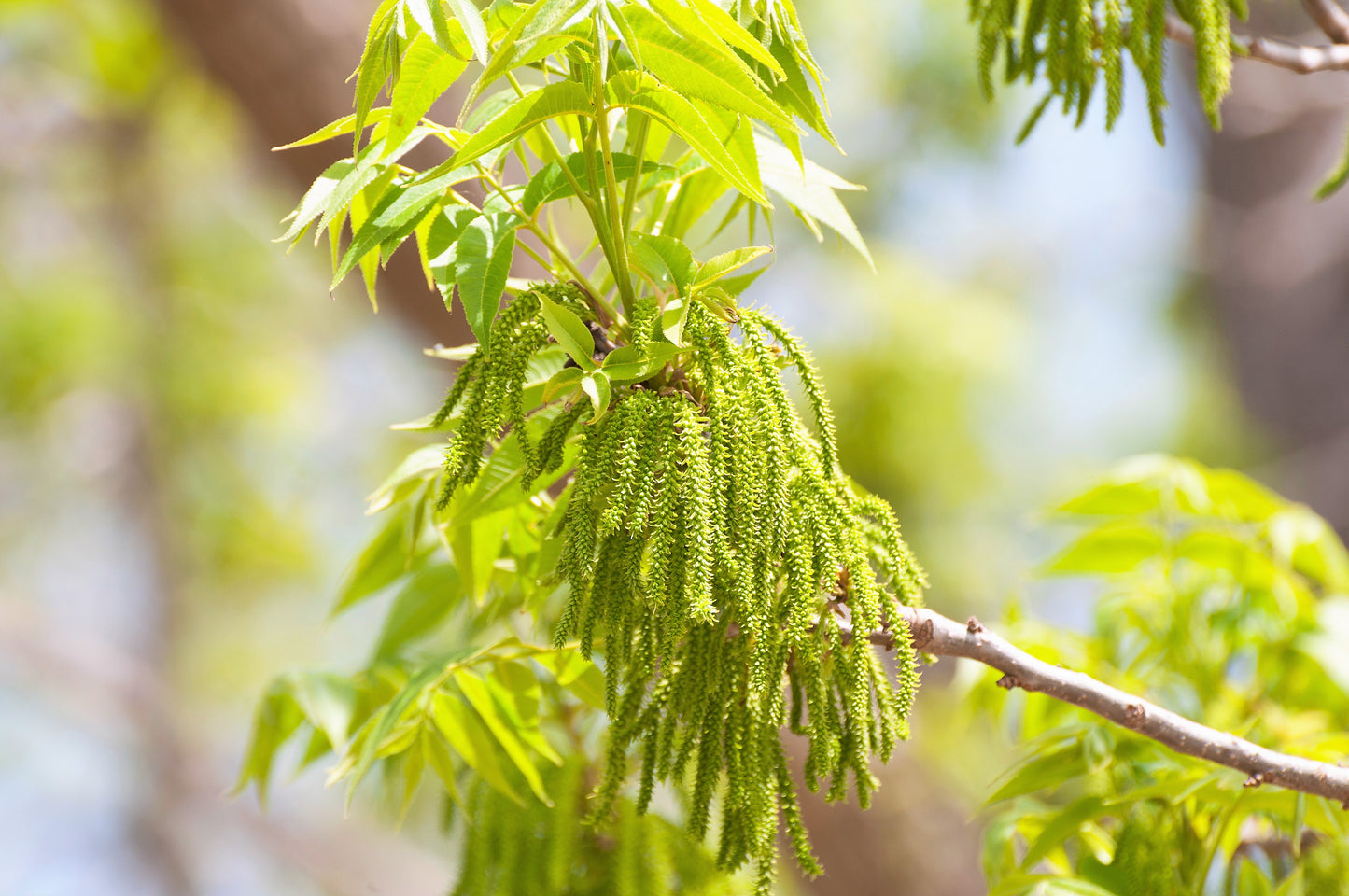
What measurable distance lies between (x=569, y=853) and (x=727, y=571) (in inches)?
17.0

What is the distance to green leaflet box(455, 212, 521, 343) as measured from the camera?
55 centimetres

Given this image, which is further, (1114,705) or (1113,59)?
(1113,59)

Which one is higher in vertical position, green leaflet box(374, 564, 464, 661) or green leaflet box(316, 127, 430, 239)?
green leaflet box(316, 127, 430, 239)

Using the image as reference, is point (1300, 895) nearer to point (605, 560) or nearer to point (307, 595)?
point (605, 560)

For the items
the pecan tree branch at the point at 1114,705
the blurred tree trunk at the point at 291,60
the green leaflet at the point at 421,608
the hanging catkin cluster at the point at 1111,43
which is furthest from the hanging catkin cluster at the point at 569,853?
the blurred tree trunk at the point at 291,60

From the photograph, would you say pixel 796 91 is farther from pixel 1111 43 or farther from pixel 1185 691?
pixel 1185 691

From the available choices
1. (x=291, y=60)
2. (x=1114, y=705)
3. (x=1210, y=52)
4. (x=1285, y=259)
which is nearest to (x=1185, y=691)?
(x=1114, y=705)

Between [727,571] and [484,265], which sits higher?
[484,265]

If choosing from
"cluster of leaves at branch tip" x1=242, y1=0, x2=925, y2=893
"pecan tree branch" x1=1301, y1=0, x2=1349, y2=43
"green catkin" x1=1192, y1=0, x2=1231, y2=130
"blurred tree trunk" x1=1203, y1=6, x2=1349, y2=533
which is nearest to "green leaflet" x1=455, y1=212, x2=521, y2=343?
"cluster of leaves at branch tip" x1=242, y1=0, x2=925, y2=893

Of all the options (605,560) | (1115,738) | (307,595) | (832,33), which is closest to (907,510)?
(832,33)

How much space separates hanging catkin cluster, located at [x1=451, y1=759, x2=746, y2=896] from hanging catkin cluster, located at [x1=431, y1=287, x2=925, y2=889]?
8.8 inches

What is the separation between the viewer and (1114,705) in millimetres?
655

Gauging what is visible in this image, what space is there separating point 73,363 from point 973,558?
10.8 feet

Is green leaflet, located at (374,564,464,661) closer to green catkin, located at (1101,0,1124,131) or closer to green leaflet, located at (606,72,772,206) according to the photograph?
green leaflet, located at (606,72,772,206)
